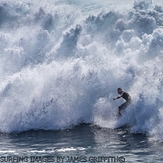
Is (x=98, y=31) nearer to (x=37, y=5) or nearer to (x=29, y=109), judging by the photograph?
(x=37, y=5)

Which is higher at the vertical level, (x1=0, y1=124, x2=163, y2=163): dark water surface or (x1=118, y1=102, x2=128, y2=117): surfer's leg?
(x1=118, y1=102, x2=128, y2=117): surfer's leg

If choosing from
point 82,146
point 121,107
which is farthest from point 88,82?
point 82,146

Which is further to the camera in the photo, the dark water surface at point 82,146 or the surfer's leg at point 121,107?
the surfer's leg at point 121,107

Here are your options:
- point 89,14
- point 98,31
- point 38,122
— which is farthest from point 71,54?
point 38,122

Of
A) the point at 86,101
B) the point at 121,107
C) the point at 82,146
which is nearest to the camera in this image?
the point at 82,146

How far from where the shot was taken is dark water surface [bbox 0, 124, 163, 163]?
1226 cm

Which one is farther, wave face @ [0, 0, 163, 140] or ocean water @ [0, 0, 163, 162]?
wave face @ [0, 0, 163, 140]

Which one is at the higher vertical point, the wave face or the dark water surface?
the wave face

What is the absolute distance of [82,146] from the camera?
14219 millimetres

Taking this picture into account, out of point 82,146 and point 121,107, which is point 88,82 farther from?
point 82,146

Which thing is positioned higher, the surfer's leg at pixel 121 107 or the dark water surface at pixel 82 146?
the surfer's leg at pixel 121 107

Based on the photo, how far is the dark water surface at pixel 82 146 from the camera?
12259mm

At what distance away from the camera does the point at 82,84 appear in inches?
838

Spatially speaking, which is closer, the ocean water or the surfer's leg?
the ocean water
